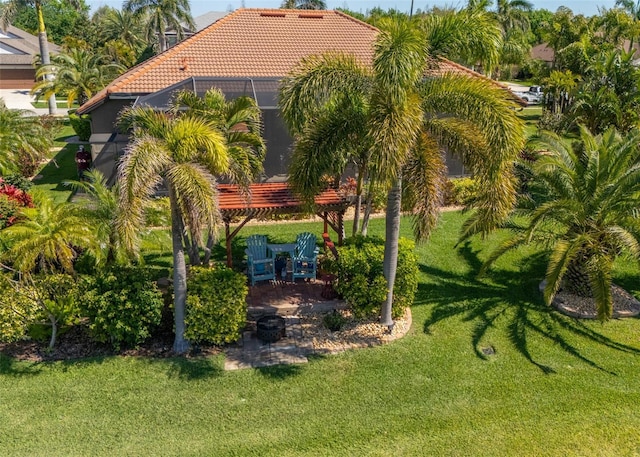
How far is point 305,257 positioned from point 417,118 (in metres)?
5.24

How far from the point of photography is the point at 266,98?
60.6ft

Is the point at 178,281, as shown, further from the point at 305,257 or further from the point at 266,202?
the point at 305,257

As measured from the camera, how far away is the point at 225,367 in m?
9.84

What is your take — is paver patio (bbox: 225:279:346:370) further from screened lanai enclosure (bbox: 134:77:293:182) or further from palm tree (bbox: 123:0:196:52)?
palm tree (bbox: 123:0:196:52)

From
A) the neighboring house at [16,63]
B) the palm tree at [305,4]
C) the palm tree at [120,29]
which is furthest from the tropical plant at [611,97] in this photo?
the neighboring house at [16,63]

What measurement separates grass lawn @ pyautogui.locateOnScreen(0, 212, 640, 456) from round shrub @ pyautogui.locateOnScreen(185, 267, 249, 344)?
539 millimetres

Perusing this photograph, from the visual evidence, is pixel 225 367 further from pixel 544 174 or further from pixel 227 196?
pixel 544 174

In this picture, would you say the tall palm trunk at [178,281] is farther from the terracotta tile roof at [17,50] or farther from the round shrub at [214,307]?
the terracotta tile roof at [17,50]

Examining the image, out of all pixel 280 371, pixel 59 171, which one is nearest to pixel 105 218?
pixel 280 371

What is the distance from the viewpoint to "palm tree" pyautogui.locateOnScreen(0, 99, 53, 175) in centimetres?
1872

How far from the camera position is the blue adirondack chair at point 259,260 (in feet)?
41.2

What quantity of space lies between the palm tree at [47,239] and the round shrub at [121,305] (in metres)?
0.70

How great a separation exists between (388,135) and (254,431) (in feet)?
17.6

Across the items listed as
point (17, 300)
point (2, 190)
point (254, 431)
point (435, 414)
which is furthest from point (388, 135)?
point (2, 190)
